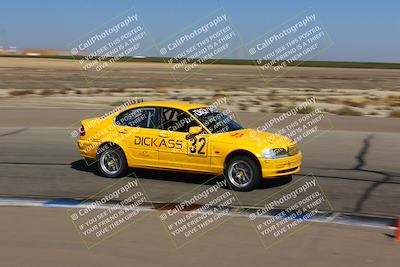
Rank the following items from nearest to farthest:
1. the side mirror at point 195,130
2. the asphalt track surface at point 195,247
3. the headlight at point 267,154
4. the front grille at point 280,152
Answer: the asphalt track surface at point 195,247
the headlight at point 267,154
the front grille at point 280,152
the side mirror at point 195,130

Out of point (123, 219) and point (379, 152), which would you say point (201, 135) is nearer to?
point (123, 219)

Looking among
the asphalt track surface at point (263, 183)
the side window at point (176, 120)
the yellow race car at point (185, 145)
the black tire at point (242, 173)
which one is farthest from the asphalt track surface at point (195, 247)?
the side window at point (176, 120)

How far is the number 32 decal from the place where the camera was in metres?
9.99

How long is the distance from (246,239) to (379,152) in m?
8.21

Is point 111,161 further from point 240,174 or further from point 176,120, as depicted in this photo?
point 240,174

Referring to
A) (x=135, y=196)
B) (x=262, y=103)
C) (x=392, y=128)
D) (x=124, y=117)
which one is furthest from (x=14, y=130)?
(x=262, y=103)

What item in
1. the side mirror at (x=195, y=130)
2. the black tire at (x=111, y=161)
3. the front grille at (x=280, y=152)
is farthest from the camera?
the black tire at (x=111, y=161)

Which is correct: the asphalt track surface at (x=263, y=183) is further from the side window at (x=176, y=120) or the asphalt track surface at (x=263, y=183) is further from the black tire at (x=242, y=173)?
the side window at (x=176, y=120)

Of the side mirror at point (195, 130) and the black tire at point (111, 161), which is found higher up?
the black tire at point (111, 161)

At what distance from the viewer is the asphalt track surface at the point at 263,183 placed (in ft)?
30.8

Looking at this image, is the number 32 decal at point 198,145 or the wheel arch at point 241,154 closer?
the wheel arch at point 241,154

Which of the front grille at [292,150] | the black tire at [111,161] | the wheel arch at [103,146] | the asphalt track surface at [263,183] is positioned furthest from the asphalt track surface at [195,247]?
the wheel arch at [103,146]

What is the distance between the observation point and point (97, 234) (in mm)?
6922

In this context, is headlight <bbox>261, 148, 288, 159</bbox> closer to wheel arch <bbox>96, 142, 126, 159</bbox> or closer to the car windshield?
the car windshield
